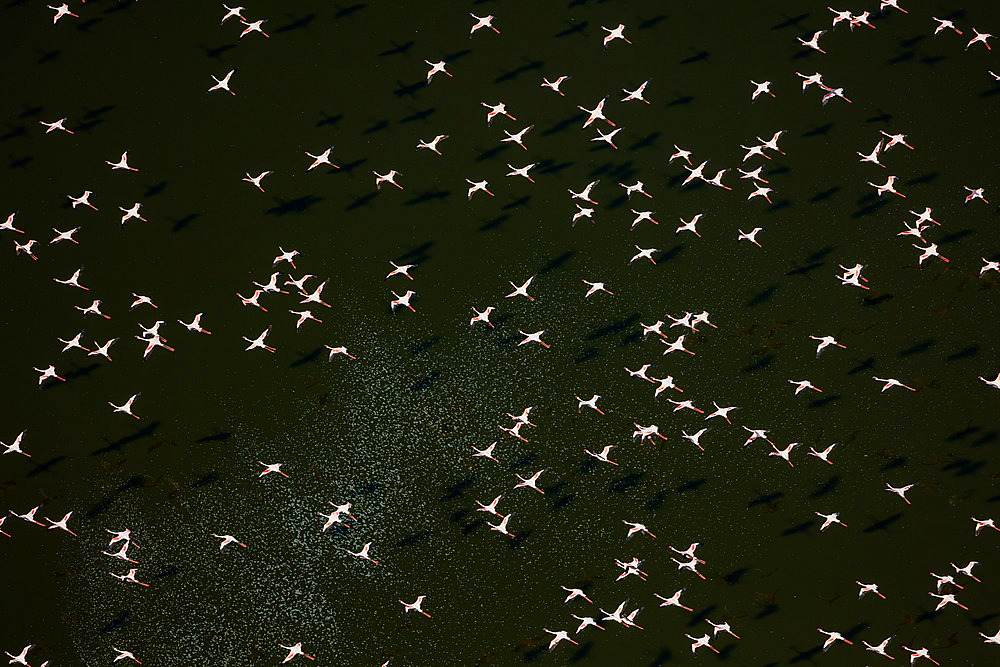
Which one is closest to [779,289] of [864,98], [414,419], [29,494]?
[864,98]

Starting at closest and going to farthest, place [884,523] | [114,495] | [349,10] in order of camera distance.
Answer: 1. [884,523]
2. [114,495]
3. [349,10]

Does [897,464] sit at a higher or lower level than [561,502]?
higher

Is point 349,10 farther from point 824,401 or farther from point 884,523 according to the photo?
point 884,523

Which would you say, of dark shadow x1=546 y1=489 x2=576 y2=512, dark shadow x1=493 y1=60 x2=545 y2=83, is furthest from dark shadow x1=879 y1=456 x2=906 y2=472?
dark shadow x1=493 y1=60 x2=545 y2=83

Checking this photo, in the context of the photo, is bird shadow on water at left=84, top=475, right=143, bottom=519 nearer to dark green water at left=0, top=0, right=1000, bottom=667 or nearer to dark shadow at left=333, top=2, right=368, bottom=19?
dark green water at left=0, top=0, right=1000, bottom=667

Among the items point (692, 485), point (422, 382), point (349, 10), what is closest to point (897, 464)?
point (692, 485)

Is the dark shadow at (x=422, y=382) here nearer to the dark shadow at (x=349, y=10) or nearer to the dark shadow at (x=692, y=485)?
the dark shadow at (x=692, y=485)

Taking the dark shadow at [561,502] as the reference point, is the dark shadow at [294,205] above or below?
above

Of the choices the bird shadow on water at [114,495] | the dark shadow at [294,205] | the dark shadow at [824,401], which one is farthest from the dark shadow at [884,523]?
the bird shadow on water at [114,495]
